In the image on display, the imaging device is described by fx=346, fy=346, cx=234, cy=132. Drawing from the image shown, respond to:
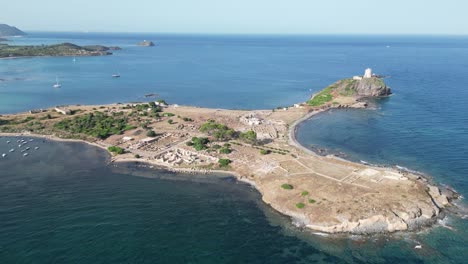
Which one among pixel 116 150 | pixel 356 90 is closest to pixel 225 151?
pixel 116 150

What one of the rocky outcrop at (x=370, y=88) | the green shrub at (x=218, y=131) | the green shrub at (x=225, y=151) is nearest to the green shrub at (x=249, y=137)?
the green shrub at (x=218, y=131)

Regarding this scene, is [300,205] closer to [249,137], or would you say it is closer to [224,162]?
[224,162]

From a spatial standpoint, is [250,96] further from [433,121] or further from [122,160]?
[122,160]

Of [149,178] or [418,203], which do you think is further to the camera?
[149,178]

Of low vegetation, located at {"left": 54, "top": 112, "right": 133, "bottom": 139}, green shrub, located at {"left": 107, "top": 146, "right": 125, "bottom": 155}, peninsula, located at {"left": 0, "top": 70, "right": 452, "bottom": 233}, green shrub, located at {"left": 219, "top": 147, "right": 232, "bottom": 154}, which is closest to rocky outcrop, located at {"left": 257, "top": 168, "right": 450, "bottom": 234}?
peninsula, located at {"left": 0, "top": 70, "right": 452, "bottom": 233}

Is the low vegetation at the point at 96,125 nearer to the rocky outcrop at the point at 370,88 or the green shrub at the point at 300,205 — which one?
the green shrub at the point at 300,205

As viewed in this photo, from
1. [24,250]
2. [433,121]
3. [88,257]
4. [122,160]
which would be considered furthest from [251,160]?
[433,121]

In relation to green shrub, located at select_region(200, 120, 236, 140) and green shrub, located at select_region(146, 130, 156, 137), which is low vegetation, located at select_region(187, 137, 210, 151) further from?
green shrub, located at select_region(146, 130, 156, 137)

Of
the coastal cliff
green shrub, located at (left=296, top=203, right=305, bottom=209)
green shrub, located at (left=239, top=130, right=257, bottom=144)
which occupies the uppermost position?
the coastal cliff
